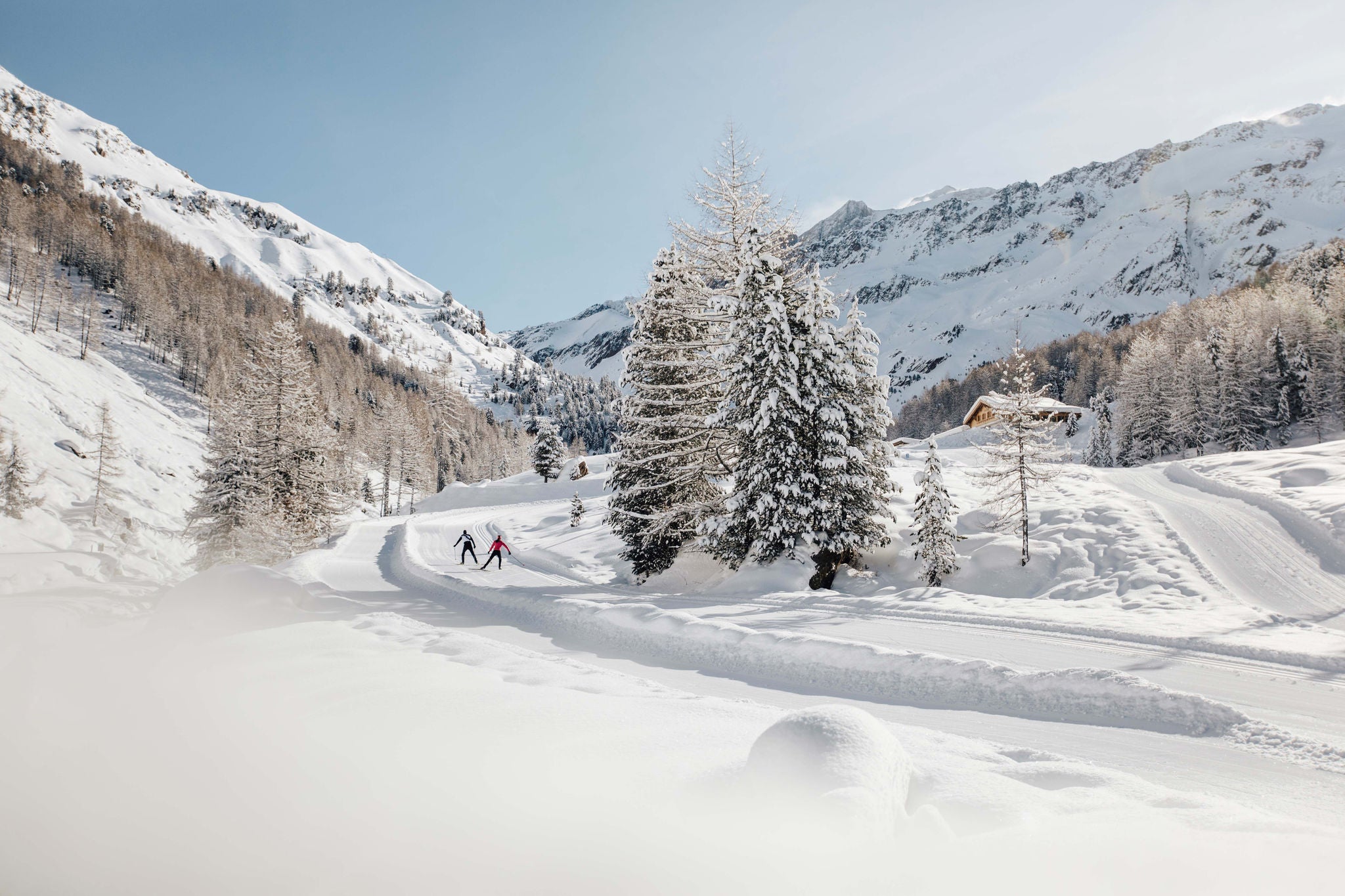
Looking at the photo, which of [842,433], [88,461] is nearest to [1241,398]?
[842,433]

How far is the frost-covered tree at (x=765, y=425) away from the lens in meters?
15.2

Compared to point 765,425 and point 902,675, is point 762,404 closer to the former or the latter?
point 765,425

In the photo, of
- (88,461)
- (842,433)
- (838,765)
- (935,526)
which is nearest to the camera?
(838,765)

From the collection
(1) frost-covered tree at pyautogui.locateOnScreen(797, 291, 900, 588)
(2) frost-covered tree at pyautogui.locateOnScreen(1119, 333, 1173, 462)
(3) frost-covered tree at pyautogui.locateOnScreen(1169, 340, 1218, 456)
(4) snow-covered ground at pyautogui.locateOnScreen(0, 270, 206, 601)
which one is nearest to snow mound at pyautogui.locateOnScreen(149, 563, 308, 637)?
(4) snow-covered ground at pyautogui.locateOnScreen(0, 270, 206, 601)

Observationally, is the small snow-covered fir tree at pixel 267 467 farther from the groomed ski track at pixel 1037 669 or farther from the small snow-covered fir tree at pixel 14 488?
the groomed ski track at pixel 1037 669

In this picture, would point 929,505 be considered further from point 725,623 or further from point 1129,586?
point 725,623

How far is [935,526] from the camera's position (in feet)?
52.2

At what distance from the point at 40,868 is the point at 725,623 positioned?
24.4ft

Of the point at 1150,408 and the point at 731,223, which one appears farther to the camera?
the point at 1150,408

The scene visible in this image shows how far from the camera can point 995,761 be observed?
13.5ft

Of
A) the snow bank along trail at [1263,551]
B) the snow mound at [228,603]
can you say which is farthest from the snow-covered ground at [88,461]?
the snow bank along trail at [1263,551]

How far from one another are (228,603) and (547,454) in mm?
56946

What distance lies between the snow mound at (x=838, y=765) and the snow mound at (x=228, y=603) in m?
7.87

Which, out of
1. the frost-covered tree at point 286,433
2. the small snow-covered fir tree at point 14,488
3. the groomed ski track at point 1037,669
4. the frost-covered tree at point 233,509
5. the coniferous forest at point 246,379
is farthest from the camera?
the frost-covered tree at point 286,433
